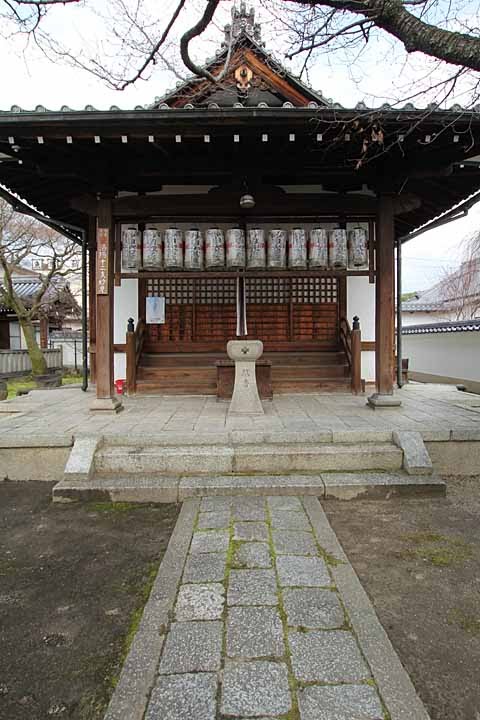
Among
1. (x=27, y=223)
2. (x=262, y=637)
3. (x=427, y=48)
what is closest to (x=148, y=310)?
(x=427, y=48)

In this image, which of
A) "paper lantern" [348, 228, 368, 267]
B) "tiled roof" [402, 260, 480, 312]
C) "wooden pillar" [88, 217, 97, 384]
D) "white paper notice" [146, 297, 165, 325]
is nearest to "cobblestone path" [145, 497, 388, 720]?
"paper lantern" [348, 228, 368, 267]

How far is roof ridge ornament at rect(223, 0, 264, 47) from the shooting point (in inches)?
353

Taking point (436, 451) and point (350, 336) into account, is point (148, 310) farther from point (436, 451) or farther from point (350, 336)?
point (436, 451)

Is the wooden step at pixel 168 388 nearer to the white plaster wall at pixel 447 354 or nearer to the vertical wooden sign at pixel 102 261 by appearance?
the vertical wooden sign at pixel 102 261

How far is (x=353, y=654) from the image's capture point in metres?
1.95

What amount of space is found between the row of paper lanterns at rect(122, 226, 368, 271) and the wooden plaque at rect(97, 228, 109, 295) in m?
0.26

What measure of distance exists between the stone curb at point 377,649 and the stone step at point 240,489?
101 centimetres

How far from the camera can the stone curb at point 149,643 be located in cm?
168

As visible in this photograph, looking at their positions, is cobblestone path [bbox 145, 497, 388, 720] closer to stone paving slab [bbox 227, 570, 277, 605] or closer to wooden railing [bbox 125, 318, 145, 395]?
stone paving slab [bbox 227, 570, 277, 605]

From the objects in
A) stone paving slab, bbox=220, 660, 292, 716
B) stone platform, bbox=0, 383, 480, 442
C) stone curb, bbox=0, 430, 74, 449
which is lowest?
Result: stone paving slab, bbox=220, 660, 292, 716

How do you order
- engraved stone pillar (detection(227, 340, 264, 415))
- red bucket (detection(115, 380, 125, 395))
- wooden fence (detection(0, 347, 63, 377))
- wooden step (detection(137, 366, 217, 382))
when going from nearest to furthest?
1. engraved stone pillar (detection(227, 340, 264, 415))
2. wooden step (detection(137, 366, 217, 382))
3. red bucket (detection(115, 380, 125, 395))
4. wooden fence (detection(0, 347, 63, 377))

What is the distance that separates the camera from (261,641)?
6.68 feet

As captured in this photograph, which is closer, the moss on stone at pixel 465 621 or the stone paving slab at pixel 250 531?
the moss on stone at pixel 465 621

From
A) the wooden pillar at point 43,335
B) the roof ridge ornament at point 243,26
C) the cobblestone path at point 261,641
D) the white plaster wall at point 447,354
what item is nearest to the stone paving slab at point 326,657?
the cobblestone path at point 261,641
